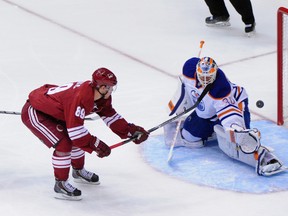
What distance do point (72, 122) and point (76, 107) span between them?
63 mm

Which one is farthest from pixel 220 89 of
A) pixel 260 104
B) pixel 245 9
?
pixel 245 9

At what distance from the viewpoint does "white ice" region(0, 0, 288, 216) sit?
3.97 metres

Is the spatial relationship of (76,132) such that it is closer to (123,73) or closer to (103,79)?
(103,79)

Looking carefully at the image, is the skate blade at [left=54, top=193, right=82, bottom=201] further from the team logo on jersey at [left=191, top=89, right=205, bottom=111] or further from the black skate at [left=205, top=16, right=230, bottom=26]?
the black skate at [left=205, top=16, right=230, bottom=26]

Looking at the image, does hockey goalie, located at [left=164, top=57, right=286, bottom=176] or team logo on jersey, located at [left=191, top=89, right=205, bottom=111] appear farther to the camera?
team logo on jersey, located at [left=191, top=89, right=205, bottom=111]

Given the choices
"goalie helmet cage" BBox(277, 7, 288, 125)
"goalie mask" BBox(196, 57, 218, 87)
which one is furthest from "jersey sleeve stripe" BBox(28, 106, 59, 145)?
"goalie helmet cage" BBox(277, 7, 288, 125)

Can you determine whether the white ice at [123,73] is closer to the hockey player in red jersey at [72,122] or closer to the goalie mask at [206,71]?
the hockey player in red jersey at [72,122]

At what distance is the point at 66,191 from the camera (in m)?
3.97

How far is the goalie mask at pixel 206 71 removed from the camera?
4.25 m

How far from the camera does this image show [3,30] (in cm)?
659

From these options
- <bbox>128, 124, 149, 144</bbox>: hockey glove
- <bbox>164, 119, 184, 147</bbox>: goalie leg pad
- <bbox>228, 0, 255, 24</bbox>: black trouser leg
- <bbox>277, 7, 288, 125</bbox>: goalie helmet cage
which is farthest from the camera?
<bbox>228, 0, 255, 24</bbox>: black trouser leg

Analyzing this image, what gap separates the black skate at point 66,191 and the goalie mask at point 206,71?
79 centimetres

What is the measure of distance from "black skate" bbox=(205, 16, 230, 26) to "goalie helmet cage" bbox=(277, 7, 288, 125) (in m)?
1.67

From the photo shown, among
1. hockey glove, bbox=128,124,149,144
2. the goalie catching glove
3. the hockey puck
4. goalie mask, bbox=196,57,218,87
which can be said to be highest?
goalie mask, bbox=196,57,218,87
